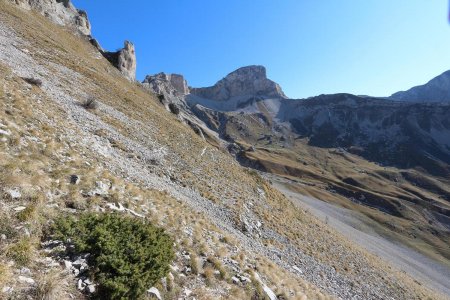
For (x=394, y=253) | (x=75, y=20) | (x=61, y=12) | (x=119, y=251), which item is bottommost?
(x=394, y=253)

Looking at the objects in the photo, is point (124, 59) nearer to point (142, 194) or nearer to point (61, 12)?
point (61, 12)

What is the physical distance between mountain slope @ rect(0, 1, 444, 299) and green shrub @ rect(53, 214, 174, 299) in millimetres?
726

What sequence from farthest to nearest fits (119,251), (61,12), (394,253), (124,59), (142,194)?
(124,59) → (61,12) → (394,253) → (142,194) → (119,251)

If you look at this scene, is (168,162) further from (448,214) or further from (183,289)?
(448,214)

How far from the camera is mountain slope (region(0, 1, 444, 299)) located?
11445mm

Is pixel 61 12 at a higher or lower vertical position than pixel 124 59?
higher

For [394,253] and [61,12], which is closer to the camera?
[394,253]

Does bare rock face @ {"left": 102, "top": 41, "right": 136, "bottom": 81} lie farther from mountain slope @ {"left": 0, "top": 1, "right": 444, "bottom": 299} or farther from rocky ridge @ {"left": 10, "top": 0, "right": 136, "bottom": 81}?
mountain slope @ {"left": 0, "top": 1, "right": 444, "bottom": 299}

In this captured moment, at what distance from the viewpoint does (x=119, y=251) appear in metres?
9.92

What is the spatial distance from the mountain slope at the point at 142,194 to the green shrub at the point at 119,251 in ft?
2.38

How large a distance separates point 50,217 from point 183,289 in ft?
16.9

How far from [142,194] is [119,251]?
8.08 meters

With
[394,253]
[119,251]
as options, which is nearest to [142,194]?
[119,251]

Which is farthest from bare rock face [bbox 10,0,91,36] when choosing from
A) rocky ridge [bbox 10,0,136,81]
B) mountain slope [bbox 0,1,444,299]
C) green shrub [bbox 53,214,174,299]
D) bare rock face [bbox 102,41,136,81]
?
green shrub [bbox 53,214,174,299]
